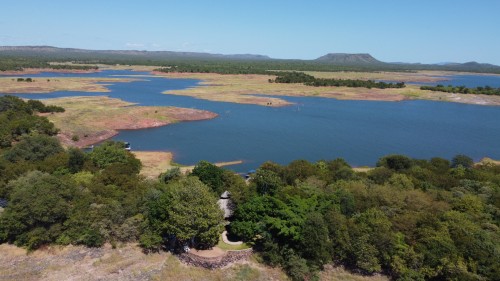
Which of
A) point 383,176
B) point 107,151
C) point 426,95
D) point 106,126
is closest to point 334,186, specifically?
point 383,176

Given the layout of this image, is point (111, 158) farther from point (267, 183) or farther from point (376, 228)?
point (376, 228)

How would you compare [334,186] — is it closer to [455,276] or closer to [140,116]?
[455,276]

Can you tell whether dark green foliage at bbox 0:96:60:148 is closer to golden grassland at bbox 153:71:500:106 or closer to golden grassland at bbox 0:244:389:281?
golden grassland at bbox 0:244:389:281

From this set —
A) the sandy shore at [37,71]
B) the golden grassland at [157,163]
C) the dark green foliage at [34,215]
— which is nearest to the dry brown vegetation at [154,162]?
the golden grassland at [157,163]

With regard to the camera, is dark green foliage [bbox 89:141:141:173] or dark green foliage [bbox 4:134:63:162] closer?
dark green foliage [bbox 89:141:141:173]

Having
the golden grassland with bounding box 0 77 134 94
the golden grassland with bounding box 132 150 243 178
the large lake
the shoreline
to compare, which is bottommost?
the golden grassland with bounding box 132 150 243 178

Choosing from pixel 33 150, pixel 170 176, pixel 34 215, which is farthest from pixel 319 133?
pixel 34 215

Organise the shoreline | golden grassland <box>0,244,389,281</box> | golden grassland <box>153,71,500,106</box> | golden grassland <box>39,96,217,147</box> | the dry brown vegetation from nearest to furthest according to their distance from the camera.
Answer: golden grassland <box>0,244,389,281</box>, the dry brown vegetation, golden grassland <box>39,96,217,147</box>, golden grassland <box>153,71,500,106</box>, the shoreline

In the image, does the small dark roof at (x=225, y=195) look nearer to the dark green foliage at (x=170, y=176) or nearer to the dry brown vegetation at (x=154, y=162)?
the dark green foliage at (x=170, y=176)

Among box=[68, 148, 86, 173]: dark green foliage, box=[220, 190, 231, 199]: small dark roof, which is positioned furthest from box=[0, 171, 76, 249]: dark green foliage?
box=[220, 190, 231, 199]: small dark roof
